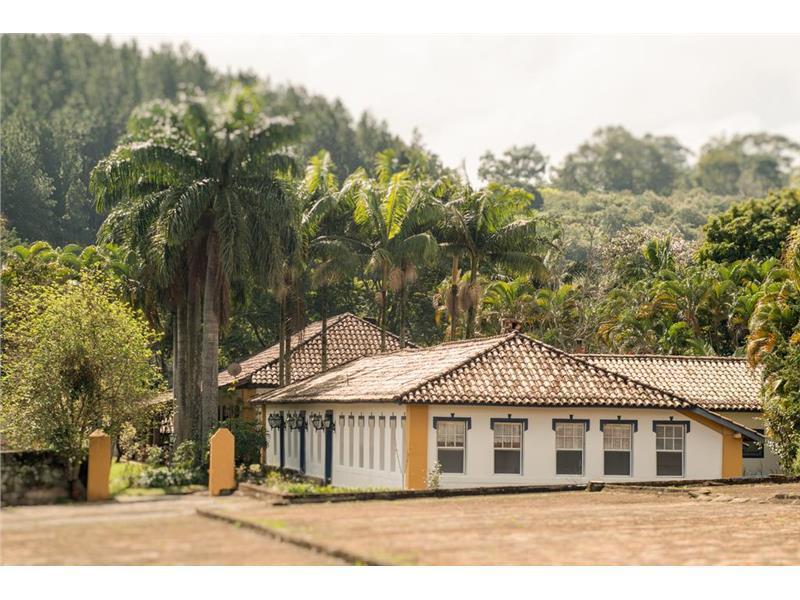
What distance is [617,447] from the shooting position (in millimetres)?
30141

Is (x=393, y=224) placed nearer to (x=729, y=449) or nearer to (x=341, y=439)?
(x=341, y=439)

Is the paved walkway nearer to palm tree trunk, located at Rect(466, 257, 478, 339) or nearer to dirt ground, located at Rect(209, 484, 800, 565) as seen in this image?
dirt ground, located at Rect(209, 484, 800, 565)

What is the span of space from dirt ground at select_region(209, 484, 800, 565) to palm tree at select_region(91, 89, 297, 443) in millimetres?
5233

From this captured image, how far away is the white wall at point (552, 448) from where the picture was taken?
28.6 metres

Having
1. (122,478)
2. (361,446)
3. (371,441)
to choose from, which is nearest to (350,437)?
(361,446)

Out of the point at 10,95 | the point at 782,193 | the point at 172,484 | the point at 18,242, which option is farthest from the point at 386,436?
the point at 782,193

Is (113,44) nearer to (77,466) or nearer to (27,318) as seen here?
(77,466)

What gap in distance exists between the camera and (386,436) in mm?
29391

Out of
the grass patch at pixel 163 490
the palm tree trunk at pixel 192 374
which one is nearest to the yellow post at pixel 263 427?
the palm tree trunk at pixel 192 374

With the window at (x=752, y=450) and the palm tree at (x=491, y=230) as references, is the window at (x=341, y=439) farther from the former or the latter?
the palm tree at (x=491, y=230)

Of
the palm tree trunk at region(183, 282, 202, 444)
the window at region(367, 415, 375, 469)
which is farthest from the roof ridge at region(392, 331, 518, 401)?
the palm tree trunk at region(183, 282, 202, 444)

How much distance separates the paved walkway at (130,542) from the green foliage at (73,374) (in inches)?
403

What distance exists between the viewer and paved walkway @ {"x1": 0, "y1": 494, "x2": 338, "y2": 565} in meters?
14.5

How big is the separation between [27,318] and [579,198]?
40889 millimetres
